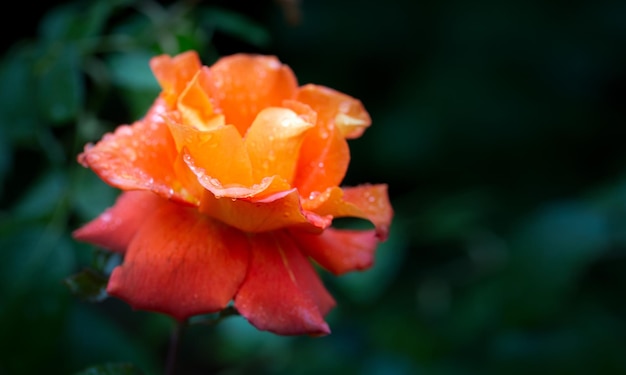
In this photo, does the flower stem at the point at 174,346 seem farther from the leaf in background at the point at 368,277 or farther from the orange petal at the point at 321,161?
the leaf in background at the point at 368,277

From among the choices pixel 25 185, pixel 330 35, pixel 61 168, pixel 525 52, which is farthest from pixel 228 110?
pixel 525 52

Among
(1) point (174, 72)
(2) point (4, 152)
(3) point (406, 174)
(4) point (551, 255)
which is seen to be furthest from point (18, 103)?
(3) point (406, 174)

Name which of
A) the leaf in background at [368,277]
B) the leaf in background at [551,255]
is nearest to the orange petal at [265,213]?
the leaf in background at [368,277]

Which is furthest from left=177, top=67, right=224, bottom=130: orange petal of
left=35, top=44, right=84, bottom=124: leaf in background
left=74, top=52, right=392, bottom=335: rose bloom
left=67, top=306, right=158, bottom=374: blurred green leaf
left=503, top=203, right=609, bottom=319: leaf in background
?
left=503, top=203, right=609, bottom=319: leaf in background

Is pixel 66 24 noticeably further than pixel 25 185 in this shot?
No

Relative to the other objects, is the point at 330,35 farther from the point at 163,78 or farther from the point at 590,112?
the point at 163,78

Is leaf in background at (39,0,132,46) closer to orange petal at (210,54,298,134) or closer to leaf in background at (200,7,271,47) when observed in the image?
leaf in background at (200,7,271,47)
